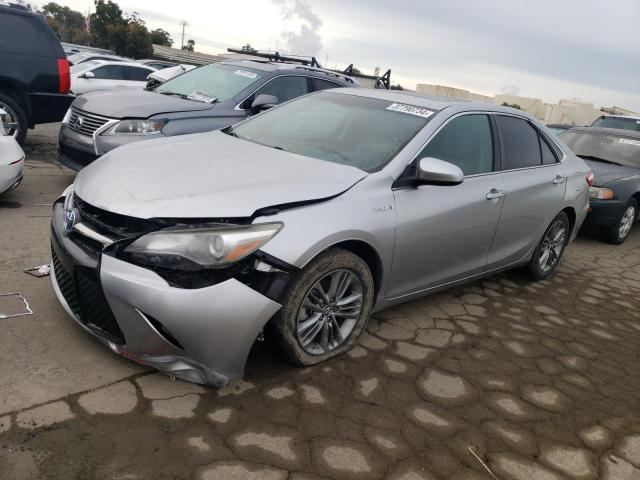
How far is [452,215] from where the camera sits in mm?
3693

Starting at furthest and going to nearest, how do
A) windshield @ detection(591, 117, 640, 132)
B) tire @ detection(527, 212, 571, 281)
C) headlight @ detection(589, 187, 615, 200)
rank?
windshield @ detection(591, 117, 640, 132) → headlight @ detection(589, 187, 615, 200) → tire @ detection(527, 212, 571, 281)

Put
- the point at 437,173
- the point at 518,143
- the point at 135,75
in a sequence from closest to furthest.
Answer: the point at 437,173 → the point at 518,143 → the point at 135,75

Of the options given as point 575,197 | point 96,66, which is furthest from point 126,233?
point 96,66

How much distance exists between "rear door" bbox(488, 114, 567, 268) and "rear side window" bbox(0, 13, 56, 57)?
6347mm

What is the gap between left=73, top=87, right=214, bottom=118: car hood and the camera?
5.79 meters

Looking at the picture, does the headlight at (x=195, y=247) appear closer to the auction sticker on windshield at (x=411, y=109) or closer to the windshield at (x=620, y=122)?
the auction sticker on windshield at (x=411, y=109)

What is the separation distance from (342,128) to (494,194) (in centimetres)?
121

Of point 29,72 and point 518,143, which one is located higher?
point 518,143

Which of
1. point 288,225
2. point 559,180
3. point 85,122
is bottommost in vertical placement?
point 85,122

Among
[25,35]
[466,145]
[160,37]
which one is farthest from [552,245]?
[160,37]

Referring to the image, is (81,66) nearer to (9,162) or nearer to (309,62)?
(309,62)

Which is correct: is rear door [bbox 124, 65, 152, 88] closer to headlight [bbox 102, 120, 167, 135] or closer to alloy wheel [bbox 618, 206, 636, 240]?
headlight [bbox 102, 120, 167, 135]

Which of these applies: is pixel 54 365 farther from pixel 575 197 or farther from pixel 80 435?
pixel 575 197

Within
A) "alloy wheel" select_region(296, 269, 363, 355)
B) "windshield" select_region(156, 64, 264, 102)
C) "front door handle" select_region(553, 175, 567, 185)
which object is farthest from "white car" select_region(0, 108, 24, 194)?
"front door handle" select_region(553, 175, 567, 185)
